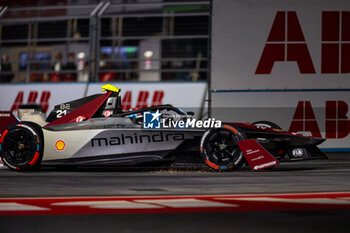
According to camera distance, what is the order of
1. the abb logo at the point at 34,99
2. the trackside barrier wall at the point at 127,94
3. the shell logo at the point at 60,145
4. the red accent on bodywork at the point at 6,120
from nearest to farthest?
the shell logo at the point at 60,145 < the red accent on bodywork at the point at 6,120 < the trackside barrier wall at the point at 127,94 < the abb logo at the point at 34,99

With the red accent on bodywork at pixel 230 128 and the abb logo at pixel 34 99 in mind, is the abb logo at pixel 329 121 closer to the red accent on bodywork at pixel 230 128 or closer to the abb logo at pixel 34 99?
the red accent on bodywork at pixel 230 128

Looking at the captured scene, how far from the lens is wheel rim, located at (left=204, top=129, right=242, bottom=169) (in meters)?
9.89

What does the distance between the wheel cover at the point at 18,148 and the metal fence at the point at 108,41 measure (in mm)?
6906

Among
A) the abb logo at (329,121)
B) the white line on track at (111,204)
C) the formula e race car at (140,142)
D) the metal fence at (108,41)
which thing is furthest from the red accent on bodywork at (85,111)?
the metal fence at (108,41)

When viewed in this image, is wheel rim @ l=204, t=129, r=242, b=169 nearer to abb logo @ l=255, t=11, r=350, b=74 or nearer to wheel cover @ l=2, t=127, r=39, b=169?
wheel cover @ l=2, t=127, r=39, b=169

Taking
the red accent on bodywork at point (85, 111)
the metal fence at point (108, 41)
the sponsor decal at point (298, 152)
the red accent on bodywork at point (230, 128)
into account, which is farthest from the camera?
the metal fence at point (108, 41)

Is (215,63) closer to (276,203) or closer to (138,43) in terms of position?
(138,43)

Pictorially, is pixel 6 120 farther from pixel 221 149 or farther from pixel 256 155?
pixel 256 155

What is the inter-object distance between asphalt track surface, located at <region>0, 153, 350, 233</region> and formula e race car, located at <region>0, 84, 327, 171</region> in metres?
0.22

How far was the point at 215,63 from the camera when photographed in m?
15.2

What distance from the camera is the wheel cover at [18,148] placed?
10320mm

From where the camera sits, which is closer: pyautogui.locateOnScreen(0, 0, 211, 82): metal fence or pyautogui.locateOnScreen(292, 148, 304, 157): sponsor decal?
pyautogui.locateOnScreen(292, 148, 304, 157): sponsor decal

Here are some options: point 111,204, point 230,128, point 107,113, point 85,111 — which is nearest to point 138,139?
point 107,113

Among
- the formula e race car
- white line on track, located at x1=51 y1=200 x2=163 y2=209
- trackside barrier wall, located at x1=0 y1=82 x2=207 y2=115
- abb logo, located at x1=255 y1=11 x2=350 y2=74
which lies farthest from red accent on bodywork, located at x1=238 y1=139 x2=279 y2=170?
trackside barrier wall, located at x1=0 y1=82 x2=207 y2=115
